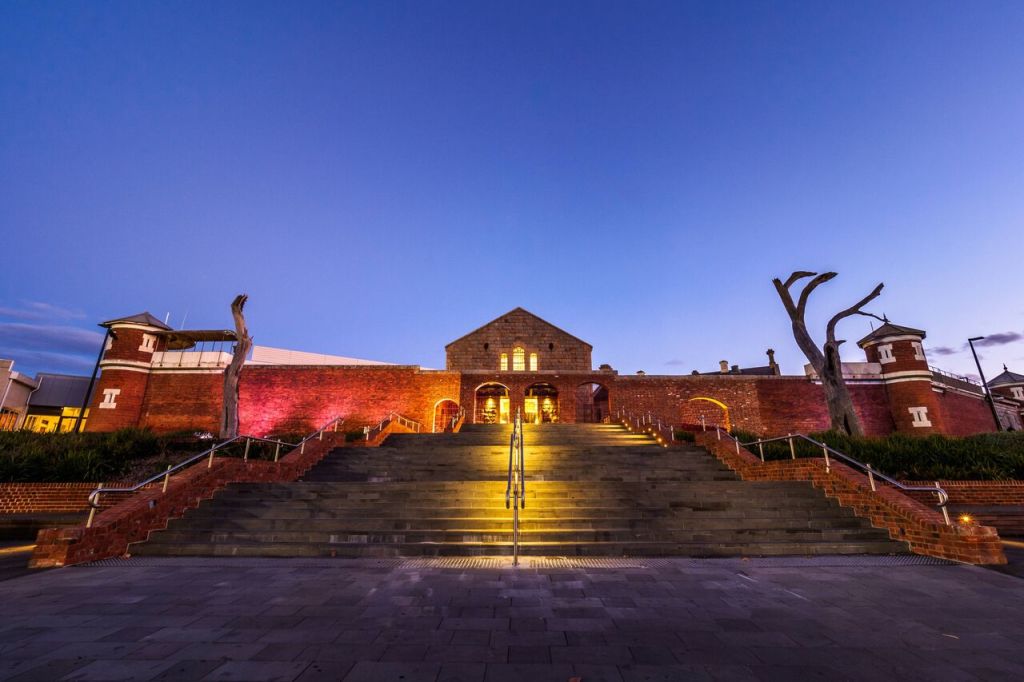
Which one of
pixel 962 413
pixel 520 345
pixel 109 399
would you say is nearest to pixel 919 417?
pixel 962 413

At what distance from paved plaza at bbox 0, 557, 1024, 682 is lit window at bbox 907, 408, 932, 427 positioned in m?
22.1

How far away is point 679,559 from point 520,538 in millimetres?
2422

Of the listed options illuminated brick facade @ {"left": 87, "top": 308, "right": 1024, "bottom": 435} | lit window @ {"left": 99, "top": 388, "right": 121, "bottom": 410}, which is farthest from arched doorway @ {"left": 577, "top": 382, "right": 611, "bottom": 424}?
lit window @ {"left": 99, "top": 388, "right": 121, "bottom": 410}

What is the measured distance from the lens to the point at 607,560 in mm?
5973

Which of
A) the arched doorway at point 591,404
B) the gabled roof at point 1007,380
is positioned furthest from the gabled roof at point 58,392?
the gabled roof at point 1007,380

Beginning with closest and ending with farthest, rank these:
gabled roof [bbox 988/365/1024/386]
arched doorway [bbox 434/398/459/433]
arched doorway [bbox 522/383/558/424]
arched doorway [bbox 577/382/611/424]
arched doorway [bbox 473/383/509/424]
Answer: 1. arched doorway [bbox 434/398/459/433]
2. arched doorway [bbox 473/383/509/424]
3. arched doorway [bbox 522/383/558/424]
4. arched doorway [bbox 577/382/611/424]
5. gabled roof [bbox 988/365/1024/386]

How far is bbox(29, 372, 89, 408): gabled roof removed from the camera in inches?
1073

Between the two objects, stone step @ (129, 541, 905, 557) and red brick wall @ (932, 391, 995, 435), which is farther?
red brick wall @ (932, 391, 995, 435)

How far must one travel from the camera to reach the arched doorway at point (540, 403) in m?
24.7

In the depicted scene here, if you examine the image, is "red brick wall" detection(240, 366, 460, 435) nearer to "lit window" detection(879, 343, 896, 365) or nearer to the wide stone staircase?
the wide stone staircase

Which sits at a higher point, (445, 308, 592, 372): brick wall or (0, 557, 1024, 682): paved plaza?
(445, 308, 592, 372): brick wall

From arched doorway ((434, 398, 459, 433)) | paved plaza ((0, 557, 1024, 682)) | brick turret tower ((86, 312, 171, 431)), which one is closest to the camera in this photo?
paved plaza ((0, 557, 1024, 682))

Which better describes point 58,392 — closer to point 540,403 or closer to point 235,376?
point 235,376

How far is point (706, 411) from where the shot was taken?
23078 mm
